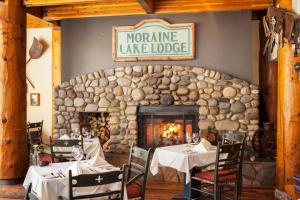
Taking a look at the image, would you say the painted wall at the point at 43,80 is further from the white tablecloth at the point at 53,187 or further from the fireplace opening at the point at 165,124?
the white tablecloth at the point at 53,187

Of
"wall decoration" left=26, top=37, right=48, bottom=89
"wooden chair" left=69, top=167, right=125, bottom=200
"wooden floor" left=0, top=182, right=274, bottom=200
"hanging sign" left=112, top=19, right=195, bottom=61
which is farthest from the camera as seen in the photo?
"wall decoration" left=26, top=37, right=48, bottom=89

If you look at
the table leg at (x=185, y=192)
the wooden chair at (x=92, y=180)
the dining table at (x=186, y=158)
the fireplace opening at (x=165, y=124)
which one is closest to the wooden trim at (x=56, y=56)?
the fireplace opening at (x=165, y=124)

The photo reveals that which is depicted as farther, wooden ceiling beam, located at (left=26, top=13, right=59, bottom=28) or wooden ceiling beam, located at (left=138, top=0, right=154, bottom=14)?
wooden ceiling beam, located at (left=26, top=13, right=59, bottom=28)

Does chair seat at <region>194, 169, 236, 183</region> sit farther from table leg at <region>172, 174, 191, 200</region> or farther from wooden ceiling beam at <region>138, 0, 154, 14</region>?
wooden ceiling beam at <region>138, 0, 154, 14</region>

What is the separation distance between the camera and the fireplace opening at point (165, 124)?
22.3ft

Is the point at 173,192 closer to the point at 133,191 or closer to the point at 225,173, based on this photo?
the point at 225,173

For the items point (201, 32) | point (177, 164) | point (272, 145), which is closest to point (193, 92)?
point (201, 32)

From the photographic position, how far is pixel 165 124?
695cm

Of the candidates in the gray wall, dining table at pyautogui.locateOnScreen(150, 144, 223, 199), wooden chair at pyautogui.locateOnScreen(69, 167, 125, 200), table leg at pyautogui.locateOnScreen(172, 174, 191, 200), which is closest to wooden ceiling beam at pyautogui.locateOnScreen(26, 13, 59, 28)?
the gray wall

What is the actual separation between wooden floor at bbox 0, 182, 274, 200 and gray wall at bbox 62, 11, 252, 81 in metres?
2.08

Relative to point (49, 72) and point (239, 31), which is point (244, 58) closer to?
point (239, 31)

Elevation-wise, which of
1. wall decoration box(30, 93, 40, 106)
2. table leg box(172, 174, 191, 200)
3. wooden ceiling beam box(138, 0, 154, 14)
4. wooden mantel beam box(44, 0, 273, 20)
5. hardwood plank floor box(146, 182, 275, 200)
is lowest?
hardwood plank floor box(146, 182, 275, 200)

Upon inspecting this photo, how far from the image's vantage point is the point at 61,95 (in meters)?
7.31

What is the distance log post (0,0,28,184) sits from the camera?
561 centimetres
